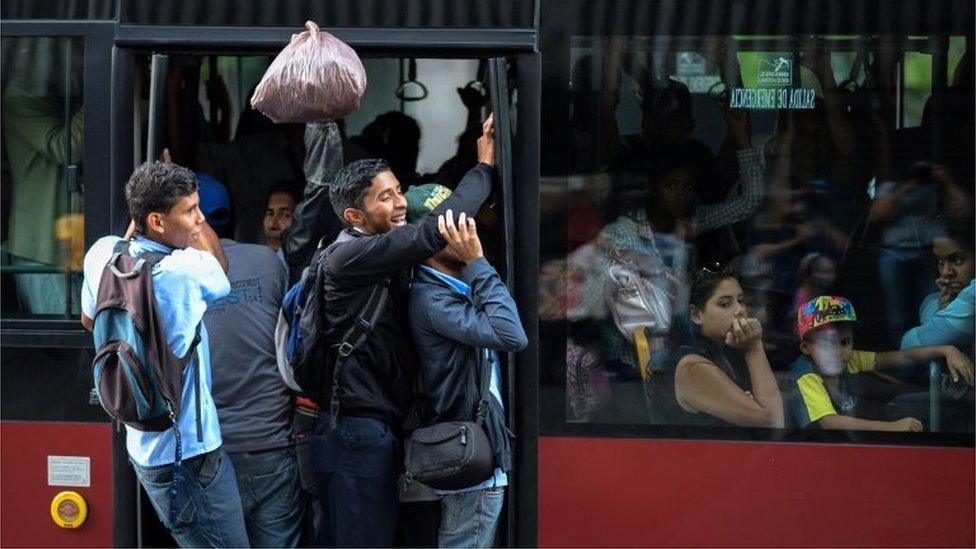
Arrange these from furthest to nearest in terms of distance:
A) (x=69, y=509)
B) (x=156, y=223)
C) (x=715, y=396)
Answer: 1. (x=69, y=509)
2. (x=715, y=396)
3. (x=156, y=223)

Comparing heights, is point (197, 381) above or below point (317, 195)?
below

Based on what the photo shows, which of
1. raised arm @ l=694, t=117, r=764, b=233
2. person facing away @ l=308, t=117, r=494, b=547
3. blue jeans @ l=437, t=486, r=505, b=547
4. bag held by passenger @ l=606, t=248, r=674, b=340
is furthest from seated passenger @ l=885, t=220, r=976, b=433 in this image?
person facing away @ l=308, t=117, r=494, b=547

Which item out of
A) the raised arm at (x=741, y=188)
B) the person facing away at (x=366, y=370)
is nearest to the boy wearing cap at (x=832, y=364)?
the raised arm at (x=741, y=188)

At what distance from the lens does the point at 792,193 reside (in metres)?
3.98

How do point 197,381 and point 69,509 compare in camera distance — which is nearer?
point 197,381

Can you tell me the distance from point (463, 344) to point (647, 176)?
78cm

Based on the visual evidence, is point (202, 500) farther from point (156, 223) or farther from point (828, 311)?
point (828, 311)

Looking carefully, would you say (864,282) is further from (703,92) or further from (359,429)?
(359,429)

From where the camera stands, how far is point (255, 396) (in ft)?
13.1

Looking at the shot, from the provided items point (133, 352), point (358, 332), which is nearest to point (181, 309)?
point (133, 352)

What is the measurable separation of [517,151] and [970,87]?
52.5 inches

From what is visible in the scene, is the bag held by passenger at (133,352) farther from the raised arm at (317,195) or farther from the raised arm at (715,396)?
the raised arm at (715,396)

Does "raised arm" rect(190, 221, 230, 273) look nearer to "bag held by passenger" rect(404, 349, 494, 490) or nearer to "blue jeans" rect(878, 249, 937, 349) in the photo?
"bag held by passenger" rect(404, 349, 494, 490)

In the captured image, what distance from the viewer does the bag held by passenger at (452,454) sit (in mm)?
3676
